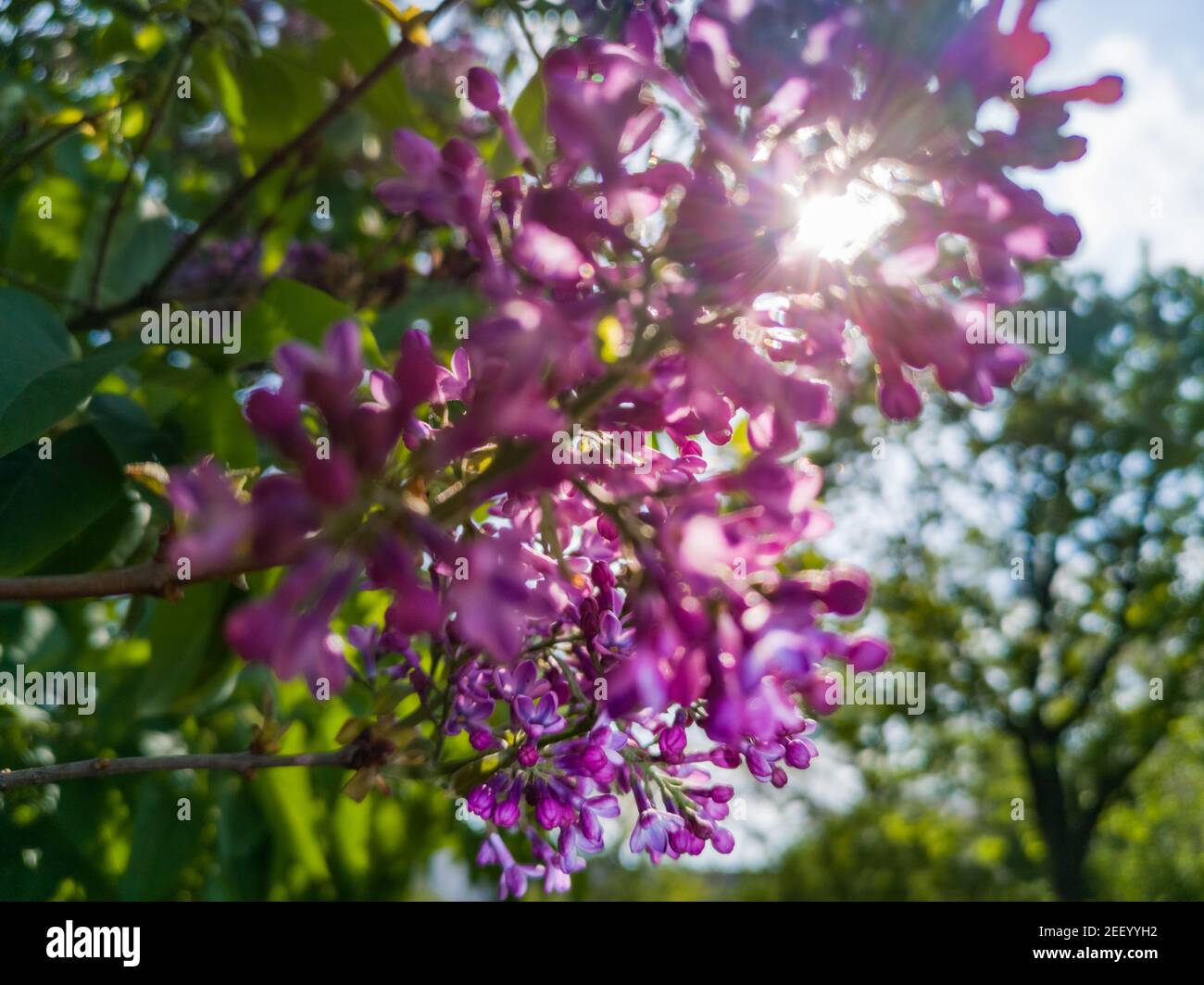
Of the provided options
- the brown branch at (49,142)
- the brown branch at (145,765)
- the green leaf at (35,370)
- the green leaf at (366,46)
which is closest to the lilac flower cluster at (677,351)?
the brown branch at (145,765)

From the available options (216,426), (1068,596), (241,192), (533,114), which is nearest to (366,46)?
(241,192)

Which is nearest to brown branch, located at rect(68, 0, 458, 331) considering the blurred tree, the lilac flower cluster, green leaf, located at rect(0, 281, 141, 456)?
green leaf, located at rect(0, 281, 141, 456)

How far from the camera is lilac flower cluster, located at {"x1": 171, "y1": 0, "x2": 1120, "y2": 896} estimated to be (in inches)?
24.4

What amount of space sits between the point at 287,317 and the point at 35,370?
346mm

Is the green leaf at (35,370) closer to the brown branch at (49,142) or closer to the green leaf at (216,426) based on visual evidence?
the green leaf at (216,426)

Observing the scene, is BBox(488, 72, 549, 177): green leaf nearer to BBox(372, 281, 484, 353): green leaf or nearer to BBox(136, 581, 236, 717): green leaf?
BBox(372, 281, 484, 353): green leaf

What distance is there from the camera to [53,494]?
1.23m

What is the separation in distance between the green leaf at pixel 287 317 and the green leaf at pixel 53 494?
0.26 metres

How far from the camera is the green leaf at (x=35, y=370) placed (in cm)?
110

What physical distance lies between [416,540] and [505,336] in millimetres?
144

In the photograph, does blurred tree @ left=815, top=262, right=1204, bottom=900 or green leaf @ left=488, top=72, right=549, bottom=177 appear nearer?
green leaf @ left=488, top=72, right=549, bottom=177

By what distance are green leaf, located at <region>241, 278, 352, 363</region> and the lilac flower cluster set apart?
1.82ft

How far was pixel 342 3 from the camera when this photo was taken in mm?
1648
